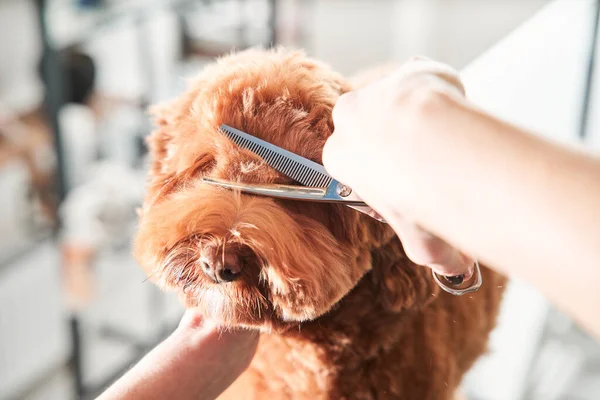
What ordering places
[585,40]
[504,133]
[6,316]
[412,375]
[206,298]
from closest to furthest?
1. [504,133]
2. [206,298]
3. [412,375]
4. [585,40]
5. [6,316]

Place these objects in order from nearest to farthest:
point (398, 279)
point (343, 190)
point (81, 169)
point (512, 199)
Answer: point (512, 199) → point (343, 190) → point (398, 279) → point (81, 169)

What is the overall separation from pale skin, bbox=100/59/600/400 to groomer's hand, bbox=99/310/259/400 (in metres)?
0.26

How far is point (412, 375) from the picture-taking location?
0.62 m

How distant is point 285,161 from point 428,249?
0.18 meters

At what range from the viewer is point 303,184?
50cm

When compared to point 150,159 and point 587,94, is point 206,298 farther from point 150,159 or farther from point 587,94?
point 587,94

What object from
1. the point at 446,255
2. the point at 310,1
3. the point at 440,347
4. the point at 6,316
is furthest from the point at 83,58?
the point at 310,1

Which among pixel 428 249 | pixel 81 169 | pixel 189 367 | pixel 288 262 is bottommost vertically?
pixel 81 169

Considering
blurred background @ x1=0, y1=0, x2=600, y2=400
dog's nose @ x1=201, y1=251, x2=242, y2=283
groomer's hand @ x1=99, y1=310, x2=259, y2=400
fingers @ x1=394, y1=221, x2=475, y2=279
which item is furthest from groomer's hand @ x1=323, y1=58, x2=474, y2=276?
blurred background @ x1=0, y1=0, x2=600, y2=400

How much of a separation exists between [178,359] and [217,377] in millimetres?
47

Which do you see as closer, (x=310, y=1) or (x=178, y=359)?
(x=178, y=359)

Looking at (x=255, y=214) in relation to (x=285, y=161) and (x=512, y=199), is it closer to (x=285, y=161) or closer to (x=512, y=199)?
(x=285, y=161)

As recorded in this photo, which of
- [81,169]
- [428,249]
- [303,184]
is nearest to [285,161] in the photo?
[303,184]

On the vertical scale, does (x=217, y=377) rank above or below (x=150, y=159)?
below
